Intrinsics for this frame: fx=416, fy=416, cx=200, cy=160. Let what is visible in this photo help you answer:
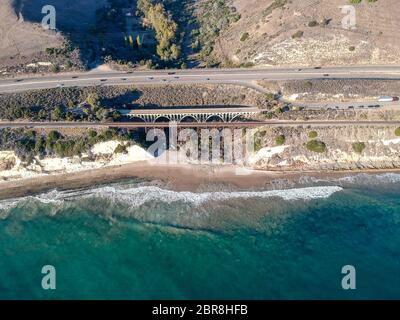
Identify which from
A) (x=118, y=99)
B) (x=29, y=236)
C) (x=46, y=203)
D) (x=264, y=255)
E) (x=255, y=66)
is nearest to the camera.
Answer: (x=264, y=255)

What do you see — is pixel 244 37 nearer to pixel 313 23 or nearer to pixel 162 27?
pixel 313 23

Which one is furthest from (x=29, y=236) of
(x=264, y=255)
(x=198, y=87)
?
(x=198, y=87)

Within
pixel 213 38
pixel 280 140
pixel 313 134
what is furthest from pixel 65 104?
pixel 313 134

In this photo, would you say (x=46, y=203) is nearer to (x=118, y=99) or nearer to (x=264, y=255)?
(x=118, y=99)

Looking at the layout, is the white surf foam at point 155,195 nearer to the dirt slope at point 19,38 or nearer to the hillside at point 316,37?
the hillside at point 316,37
